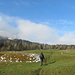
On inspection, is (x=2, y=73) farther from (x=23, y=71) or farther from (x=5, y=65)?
(x=5, y=65)

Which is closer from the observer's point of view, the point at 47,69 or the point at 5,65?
the point at 47,69

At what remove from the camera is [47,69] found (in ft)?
112

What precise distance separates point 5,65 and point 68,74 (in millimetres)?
18183

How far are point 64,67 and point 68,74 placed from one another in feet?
9.67

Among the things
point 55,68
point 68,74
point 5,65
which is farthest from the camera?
point 5,65

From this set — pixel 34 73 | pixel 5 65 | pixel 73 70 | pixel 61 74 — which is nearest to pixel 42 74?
pixel 34 73

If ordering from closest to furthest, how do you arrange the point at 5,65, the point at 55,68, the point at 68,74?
1. the point at 68,74
2. the point at 55,68
3. the point at 5,65

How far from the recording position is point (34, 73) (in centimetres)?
3219

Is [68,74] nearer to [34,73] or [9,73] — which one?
[34,73]

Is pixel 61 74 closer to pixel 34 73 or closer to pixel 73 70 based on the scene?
pixel 73 70

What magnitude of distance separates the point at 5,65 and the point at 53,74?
15.2 metres

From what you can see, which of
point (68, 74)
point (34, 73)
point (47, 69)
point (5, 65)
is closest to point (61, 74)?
point (68, 74)

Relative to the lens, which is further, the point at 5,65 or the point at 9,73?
the point at 5,65

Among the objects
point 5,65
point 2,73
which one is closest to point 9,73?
point 2,73
